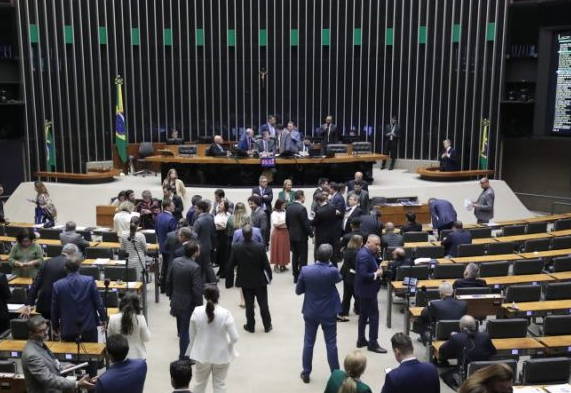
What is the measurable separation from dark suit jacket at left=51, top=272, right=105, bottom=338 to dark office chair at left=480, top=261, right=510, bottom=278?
16.8 feet

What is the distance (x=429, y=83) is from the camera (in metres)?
19.2

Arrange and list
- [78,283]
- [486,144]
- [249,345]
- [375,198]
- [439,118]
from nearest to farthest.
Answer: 1. [78,283]
2. [249,345]
3. [375,198]
4. [486,144]
5. [439,118]

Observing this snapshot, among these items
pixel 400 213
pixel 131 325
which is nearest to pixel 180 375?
pixel 131 325

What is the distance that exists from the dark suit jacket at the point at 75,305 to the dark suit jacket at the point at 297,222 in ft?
13.7

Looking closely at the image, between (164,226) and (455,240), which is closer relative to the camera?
(164,226)

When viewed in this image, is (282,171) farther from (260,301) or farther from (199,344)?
(199,344)

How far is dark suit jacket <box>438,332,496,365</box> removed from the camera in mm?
6062

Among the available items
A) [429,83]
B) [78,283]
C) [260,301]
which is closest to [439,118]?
[429,83]

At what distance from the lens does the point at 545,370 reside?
19.2 feet

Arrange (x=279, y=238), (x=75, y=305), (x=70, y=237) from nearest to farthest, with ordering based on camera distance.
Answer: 1. (x=75, y=305)
2. (x=70, y=237)
3. (x=279, y=238)

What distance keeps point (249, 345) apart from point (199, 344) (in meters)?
2.27

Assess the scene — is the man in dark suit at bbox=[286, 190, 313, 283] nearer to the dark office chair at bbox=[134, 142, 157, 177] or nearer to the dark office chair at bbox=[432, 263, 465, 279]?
the dark office chair at bbox=[432, 263, 465, 279]

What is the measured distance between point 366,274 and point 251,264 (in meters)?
1.44

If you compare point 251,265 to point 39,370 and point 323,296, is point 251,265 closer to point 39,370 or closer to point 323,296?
point 323,296
